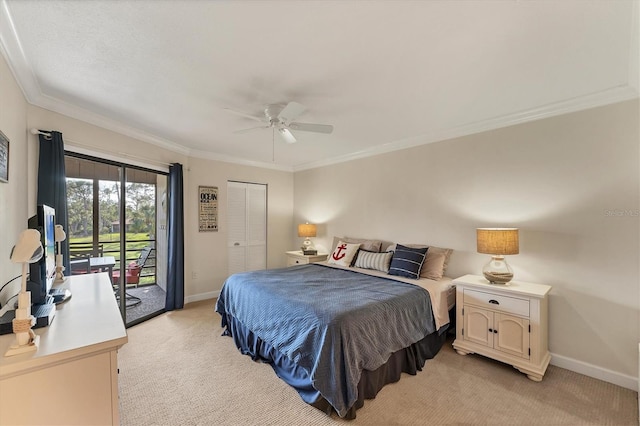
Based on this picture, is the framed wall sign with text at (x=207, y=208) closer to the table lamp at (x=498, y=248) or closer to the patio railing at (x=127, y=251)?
the patio railing at (x=127, y=251)

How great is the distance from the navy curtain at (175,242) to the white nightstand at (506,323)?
3.61 meters

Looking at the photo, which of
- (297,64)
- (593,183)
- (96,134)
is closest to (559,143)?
(593,183)

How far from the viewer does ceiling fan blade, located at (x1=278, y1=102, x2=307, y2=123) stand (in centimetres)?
223

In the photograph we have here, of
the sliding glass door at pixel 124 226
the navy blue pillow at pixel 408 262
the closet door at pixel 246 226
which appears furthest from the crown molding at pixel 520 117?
the sliding glass door at pixel 124 226

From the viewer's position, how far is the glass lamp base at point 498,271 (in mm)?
2646

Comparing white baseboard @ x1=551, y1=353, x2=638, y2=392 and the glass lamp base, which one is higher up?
the glass lamp base

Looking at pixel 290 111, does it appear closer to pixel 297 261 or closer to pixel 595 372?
pixel 297 261

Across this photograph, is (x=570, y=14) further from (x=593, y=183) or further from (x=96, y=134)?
(x=96, y=134)

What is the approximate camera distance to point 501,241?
256 centimetres

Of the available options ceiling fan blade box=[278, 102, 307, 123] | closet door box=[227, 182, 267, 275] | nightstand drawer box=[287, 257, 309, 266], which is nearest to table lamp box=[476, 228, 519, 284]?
ceiling fan blade box=[278, 102, 307, 123]

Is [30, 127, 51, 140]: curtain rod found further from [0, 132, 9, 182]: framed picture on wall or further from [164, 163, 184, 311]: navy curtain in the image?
[164, 163, 184, 311]: navy curtain

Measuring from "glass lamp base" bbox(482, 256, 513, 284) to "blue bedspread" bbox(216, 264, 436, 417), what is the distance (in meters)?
0.64

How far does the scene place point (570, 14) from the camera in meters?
1.46

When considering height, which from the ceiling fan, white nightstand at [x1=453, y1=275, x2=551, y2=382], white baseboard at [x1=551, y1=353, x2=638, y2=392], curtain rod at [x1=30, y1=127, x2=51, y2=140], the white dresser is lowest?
white baseboard at [x1=551, y1=353, x2=638, y2=392]
